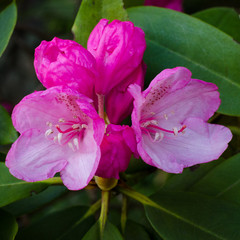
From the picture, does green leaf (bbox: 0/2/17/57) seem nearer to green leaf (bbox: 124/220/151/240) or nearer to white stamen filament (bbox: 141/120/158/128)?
white stamen filament (bbox: 141/120/158/128)

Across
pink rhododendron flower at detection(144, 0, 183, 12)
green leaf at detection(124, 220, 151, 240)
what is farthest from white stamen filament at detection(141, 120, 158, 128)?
pink rhododendron flower at detection(144, 0, 183, 12)

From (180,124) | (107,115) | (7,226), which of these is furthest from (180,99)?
(7,226)

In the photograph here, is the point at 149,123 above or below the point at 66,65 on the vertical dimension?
below

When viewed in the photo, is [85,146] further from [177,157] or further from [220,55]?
[220,55]

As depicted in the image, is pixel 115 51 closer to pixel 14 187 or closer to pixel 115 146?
pixel 115 146

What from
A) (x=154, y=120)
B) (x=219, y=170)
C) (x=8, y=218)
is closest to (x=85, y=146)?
(x=154, y=120)

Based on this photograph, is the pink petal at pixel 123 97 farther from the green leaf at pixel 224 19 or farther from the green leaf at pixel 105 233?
the green leaf at pixel 224 19
